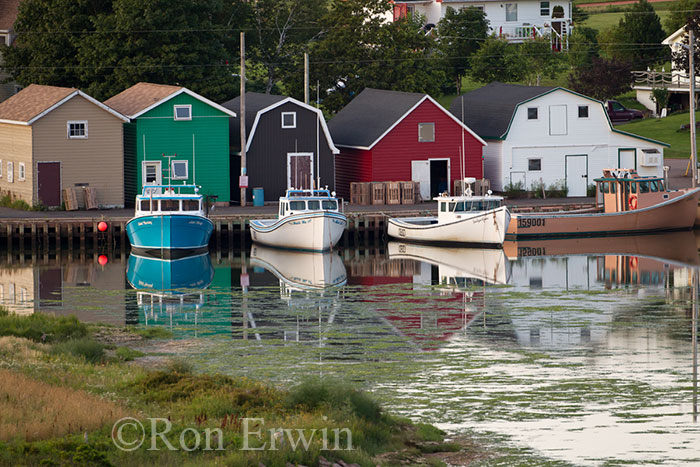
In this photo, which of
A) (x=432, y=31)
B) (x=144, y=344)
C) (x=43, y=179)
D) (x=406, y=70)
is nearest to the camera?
(x=144, y=344)

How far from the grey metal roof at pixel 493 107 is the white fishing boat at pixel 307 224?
17.1 meters

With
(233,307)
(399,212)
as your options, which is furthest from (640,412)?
Result: (399,212)

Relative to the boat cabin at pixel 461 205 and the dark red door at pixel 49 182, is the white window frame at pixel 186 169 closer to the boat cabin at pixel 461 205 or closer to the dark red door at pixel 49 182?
the dark red door at pixel 49 182

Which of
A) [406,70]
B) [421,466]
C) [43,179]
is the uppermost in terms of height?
[406,70]

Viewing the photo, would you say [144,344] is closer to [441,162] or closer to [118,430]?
[118,430]

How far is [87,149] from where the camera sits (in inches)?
2295

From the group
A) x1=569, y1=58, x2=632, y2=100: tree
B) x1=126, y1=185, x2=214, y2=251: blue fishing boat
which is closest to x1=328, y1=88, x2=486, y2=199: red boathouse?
x1=126, y1=185, x2=214, y2=251: blue fishing boat

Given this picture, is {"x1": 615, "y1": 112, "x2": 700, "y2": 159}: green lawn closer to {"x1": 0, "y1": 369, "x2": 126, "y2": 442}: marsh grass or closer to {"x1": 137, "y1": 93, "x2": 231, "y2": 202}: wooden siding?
{"x1": 137, "y1": 93, "x2": 231, "y2": 202}: wooden siding

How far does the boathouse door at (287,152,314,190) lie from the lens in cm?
6191

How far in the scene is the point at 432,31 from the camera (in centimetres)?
9375

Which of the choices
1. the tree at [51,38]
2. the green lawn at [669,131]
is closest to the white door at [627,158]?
the green lawn at [669,131]

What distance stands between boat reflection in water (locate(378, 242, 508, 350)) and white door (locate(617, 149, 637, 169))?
1657 cm

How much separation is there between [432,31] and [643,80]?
674 inches

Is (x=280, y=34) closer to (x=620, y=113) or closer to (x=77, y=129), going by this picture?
(x=620, y=113)
